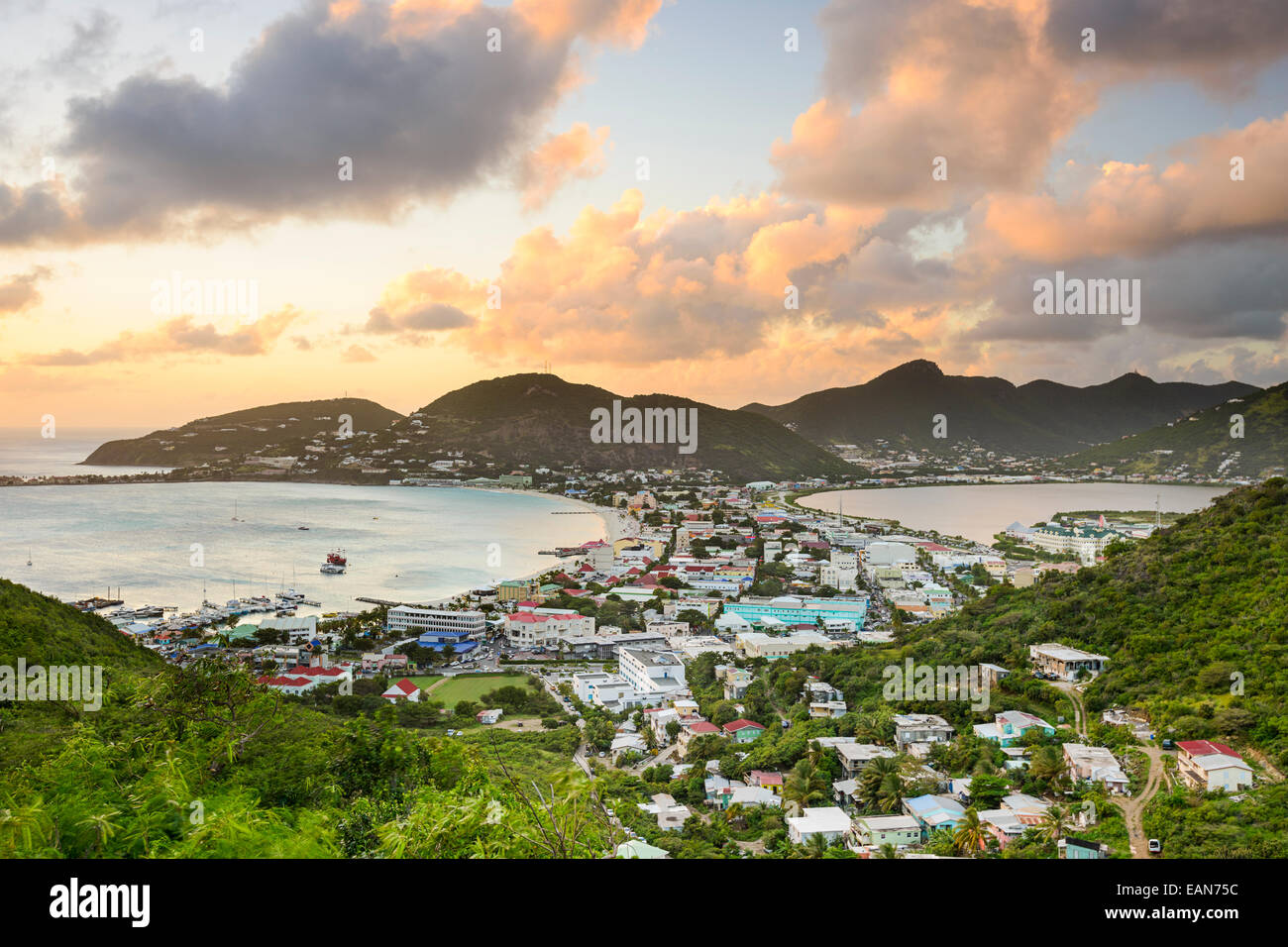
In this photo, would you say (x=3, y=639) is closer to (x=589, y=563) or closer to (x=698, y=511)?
(x=589, y=563)

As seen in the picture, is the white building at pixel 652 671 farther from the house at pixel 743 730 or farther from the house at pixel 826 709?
the house at pixel 826 709

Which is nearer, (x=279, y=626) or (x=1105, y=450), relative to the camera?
(x=279, y=626)

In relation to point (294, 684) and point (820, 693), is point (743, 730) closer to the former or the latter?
point (820, 693)

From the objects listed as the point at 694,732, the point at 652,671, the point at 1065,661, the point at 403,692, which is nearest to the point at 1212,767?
the point at 1065,661

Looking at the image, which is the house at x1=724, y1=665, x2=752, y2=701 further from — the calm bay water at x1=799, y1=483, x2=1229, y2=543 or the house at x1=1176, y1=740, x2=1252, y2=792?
the calm bay water at x1=799, y1=483, x2=1229, y2=543

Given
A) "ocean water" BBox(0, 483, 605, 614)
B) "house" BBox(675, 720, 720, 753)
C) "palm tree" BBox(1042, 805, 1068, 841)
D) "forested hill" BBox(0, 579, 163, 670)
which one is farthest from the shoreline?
"palm tree" BBox(1042, 805, 1068, 841)
